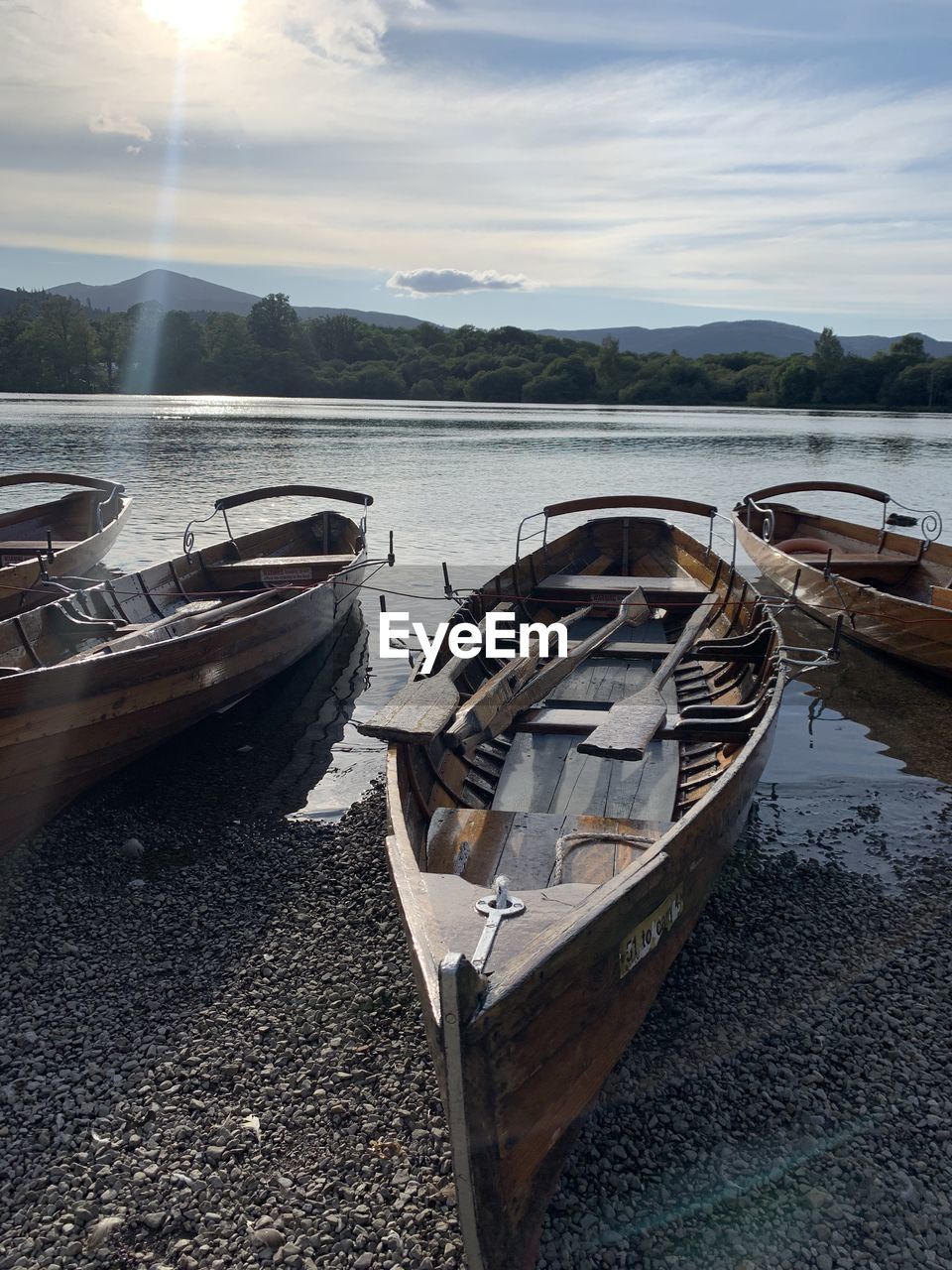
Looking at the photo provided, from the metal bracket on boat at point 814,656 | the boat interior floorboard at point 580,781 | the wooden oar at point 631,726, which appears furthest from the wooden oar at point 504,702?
the metal bracket on boat at point 814,656

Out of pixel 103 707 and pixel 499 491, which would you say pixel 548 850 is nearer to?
pixel 103 707

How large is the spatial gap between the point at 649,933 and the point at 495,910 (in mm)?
1039

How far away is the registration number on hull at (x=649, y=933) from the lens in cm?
456

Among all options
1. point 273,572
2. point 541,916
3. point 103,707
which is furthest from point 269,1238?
point 273,572

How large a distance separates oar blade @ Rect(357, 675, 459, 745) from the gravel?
1716mm

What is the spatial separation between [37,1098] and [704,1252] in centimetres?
378

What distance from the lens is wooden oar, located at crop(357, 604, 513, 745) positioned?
6.37 meters

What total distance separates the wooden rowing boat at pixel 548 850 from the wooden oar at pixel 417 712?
2 centimetres

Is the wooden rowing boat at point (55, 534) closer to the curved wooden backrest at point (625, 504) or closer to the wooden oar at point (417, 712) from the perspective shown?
→ the wooden oar at point (417, 712)

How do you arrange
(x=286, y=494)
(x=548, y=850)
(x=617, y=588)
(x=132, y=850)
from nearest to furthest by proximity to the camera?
(x=548, y=850), (x=132, y=850), (x=617, y=588), (x=286, y=494)

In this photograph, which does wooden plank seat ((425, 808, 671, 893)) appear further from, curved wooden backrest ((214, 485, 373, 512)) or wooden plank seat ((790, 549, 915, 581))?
curved wooden backrest ((214, 485, 373, 512))

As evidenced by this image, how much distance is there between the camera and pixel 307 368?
14612 cm

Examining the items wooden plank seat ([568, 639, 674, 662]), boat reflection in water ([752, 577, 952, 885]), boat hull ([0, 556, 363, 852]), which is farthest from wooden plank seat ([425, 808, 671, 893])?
wooden plank seat ([568, 639, 674, 662])

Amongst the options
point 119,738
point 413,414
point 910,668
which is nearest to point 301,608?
point 119,738
